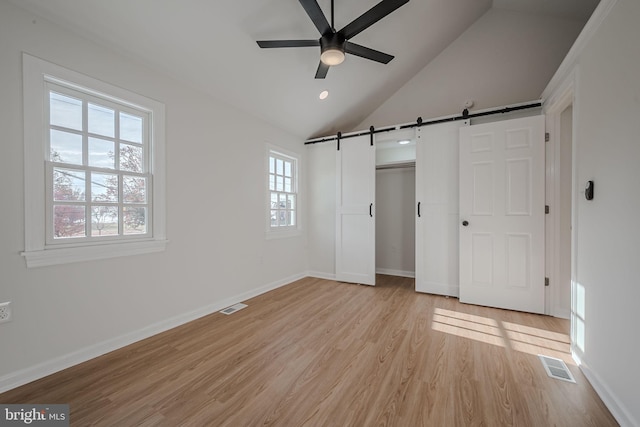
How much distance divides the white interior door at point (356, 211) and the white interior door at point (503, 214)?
124 centimetres

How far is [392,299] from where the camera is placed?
331 cm

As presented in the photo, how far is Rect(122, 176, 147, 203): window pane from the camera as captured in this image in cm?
221

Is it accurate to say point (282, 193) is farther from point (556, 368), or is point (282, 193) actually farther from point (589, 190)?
point (556, 368)

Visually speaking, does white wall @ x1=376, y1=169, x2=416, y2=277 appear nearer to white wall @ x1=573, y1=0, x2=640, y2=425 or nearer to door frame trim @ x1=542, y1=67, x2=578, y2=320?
door frame trim @ x1=542, y1=67, x2=578, y2=320

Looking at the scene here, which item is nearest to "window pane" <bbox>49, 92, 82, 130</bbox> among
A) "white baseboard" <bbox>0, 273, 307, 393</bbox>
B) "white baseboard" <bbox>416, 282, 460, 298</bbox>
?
"white baseboard" <bbox>0, 273, 307, 393</bbox>

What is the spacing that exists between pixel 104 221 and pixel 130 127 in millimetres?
866

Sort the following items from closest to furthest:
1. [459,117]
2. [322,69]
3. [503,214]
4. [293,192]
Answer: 1. [322,69]
2. [503,214]
3. [459,117]
4. [293,192]

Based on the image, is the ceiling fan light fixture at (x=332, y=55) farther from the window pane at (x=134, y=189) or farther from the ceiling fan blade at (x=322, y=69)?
the window pane at (x=134, y=189)

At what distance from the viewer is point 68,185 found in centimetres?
187

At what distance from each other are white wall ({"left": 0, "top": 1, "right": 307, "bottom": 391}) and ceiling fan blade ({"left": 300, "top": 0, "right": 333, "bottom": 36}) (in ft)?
5.11

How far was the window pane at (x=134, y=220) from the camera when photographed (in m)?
2.22

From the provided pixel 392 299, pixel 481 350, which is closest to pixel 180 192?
pixel 392 299

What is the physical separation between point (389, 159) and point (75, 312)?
14.4 feet

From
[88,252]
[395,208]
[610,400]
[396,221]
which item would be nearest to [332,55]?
[88,252]
